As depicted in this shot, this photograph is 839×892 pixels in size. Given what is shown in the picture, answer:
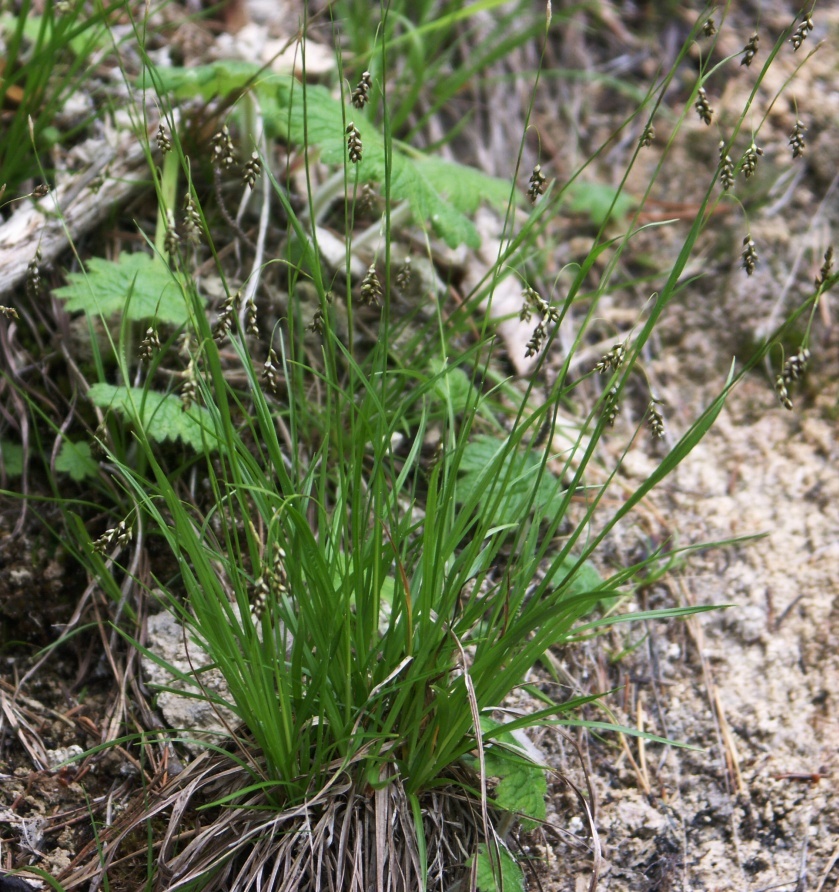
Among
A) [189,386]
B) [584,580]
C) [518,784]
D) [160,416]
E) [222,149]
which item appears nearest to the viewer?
[189,386]

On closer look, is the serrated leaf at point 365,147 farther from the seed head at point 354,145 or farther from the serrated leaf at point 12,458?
the serrated leaf at point 12,458

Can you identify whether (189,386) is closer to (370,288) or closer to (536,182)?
(370,288)

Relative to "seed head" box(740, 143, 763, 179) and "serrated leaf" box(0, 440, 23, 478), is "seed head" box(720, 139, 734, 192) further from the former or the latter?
"serrated leaf" box(0, 440, 23, 478)

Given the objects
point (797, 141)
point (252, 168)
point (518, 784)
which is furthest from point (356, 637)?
point (797, 141)

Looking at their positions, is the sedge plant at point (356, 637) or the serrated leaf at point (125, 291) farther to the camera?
the serrated leaf at point (125, 291)

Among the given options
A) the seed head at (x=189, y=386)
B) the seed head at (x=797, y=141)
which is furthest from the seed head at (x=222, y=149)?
the seed head at (x=797, y=141)

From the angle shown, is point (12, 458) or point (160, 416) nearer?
point (160, 416)

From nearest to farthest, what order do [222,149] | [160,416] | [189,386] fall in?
[189,386]
[222,149]
[160,416]
